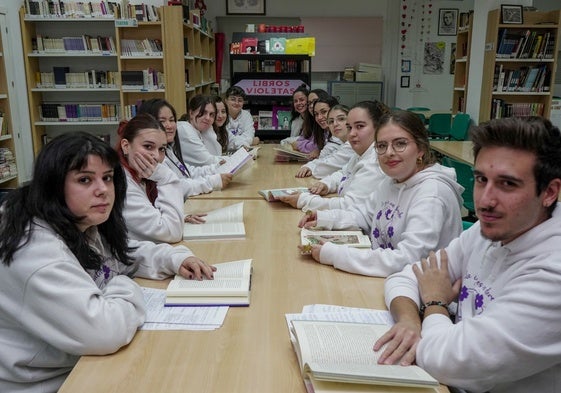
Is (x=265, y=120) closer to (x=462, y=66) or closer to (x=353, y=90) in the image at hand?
(x=462, y=66)

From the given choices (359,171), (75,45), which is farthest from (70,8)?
(359,171)

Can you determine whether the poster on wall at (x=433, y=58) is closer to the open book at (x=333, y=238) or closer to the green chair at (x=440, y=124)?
the green chair at (x=440, y=124)

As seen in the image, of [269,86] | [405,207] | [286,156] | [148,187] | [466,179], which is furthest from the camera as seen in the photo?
[269,86]

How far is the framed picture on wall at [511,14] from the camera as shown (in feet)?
18.6

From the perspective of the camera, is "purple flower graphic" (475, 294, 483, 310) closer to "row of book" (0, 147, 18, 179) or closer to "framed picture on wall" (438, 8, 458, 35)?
"row of book" (0, 147, 18, 179)

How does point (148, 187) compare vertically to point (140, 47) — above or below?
below

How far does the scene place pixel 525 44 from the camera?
584cm

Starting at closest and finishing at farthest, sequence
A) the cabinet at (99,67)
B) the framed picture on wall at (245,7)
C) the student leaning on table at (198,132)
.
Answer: the student leaning on table at (198,132) → the cabinet at (99,67) → the framed picture on wall at (245,7)

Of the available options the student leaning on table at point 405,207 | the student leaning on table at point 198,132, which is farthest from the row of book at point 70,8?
the student leaning on table at point 405,207

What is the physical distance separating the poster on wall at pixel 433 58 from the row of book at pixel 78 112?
6150 mm

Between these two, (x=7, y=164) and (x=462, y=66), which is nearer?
(x=7, y=164)

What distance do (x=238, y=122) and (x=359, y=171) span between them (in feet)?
10.8

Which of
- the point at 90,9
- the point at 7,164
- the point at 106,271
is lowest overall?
the point at 7,164

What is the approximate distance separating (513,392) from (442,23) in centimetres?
959
